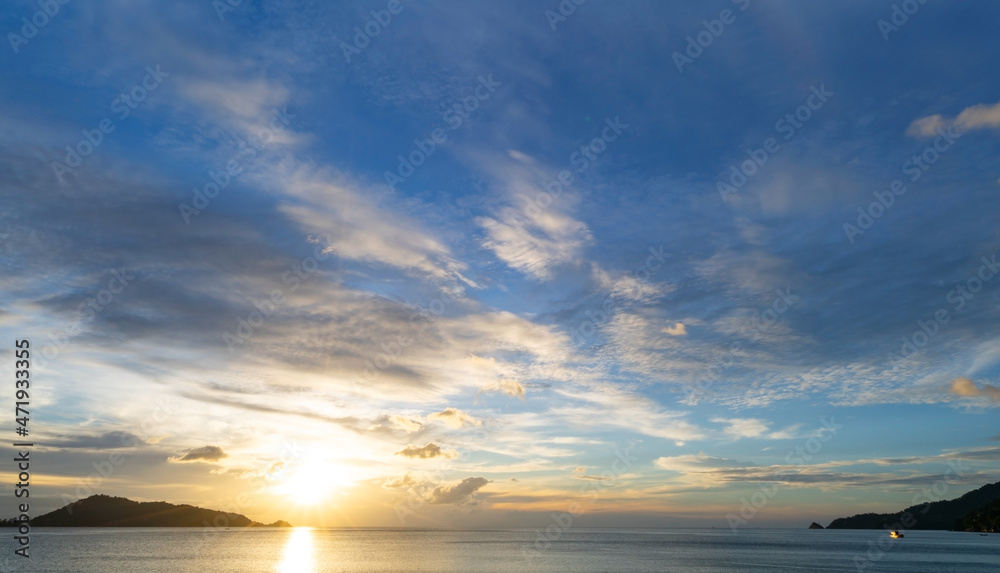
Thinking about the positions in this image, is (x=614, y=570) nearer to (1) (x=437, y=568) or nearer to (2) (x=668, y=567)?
(2) (x=668, y=567)

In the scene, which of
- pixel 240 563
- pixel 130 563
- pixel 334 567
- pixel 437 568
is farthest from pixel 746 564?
A: pixel 130 563

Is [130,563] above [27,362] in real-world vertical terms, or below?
below

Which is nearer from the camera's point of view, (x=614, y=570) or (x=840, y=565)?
(x=614, y=570)

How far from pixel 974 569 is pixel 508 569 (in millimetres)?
107228

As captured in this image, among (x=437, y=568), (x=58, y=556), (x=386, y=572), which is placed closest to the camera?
(x=386, y=572)

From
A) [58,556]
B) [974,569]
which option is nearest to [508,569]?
[974,569]

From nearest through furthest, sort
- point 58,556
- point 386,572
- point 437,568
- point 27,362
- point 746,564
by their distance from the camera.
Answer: point 27,362
point 386,572
point 437,568
point 746,564
point 58,556

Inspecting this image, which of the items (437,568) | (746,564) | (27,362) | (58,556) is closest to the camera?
(27,362)

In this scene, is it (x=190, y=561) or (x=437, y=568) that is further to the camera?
(x=190, y=561)

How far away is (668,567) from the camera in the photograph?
134000mm

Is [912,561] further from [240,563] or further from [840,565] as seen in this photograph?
[240,563]

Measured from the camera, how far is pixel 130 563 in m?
139

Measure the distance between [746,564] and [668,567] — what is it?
88.3 ft

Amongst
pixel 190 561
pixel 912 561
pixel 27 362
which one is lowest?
pixel 912 561
